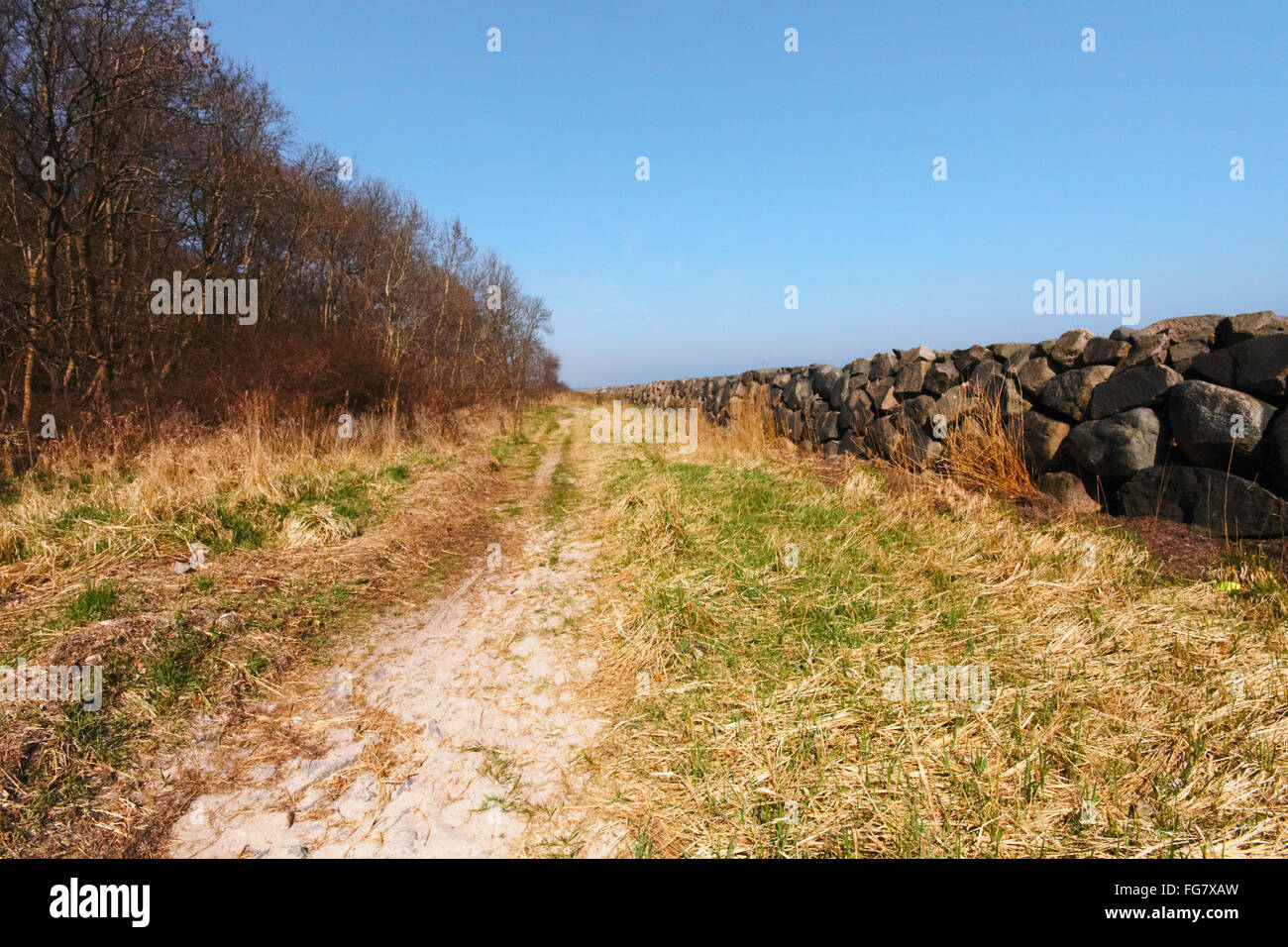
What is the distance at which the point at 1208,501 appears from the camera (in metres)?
4.38

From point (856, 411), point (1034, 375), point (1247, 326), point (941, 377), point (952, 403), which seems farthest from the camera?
point (856, 411)

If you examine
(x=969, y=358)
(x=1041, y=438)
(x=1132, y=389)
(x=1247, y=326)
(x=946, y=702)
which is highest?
(x=969, y=358)

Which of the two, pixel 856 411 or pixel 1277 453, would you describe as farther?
pixel 856 411

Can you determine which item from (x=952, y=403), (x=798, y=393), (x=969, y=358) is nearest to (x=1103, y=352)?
(x=952, y=403)

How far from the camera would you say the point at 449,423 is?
555 inches

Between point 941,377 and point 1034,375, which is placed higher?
point 941,377

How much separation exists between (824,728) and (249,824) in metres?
2.57

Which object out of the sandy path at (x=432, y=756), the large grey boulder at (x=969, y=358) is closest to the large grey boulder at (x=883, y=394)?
the large grey boulder at (x=969, y=358)

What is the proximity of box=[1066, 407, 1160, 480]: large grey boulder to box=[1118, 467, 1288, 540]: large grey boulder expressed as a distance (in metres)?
0.14

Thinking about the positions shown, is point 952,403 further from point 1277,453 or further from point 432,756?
point 432,756

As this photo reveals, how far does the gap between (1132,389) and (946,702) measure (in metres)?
4.41

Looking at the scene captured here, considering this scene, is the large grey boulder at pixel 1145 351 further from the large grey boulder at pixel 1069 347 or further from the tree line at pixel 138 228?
the tree line at pixel 138 228

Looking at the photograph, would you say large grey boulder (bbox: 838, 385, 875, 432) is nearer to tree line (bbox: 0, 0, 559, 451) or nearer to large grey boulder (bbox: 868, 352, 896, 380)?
large grey boulder (bbox: 868, 352, 896, 380)

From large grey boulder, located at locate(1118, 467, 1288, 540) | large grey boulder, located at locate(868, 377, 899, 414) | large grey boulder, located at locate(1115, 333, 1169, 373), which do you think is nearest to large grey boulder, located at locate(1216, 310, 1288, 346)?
large grey boulder, located at locate(1115, 333, 1169, 373)
